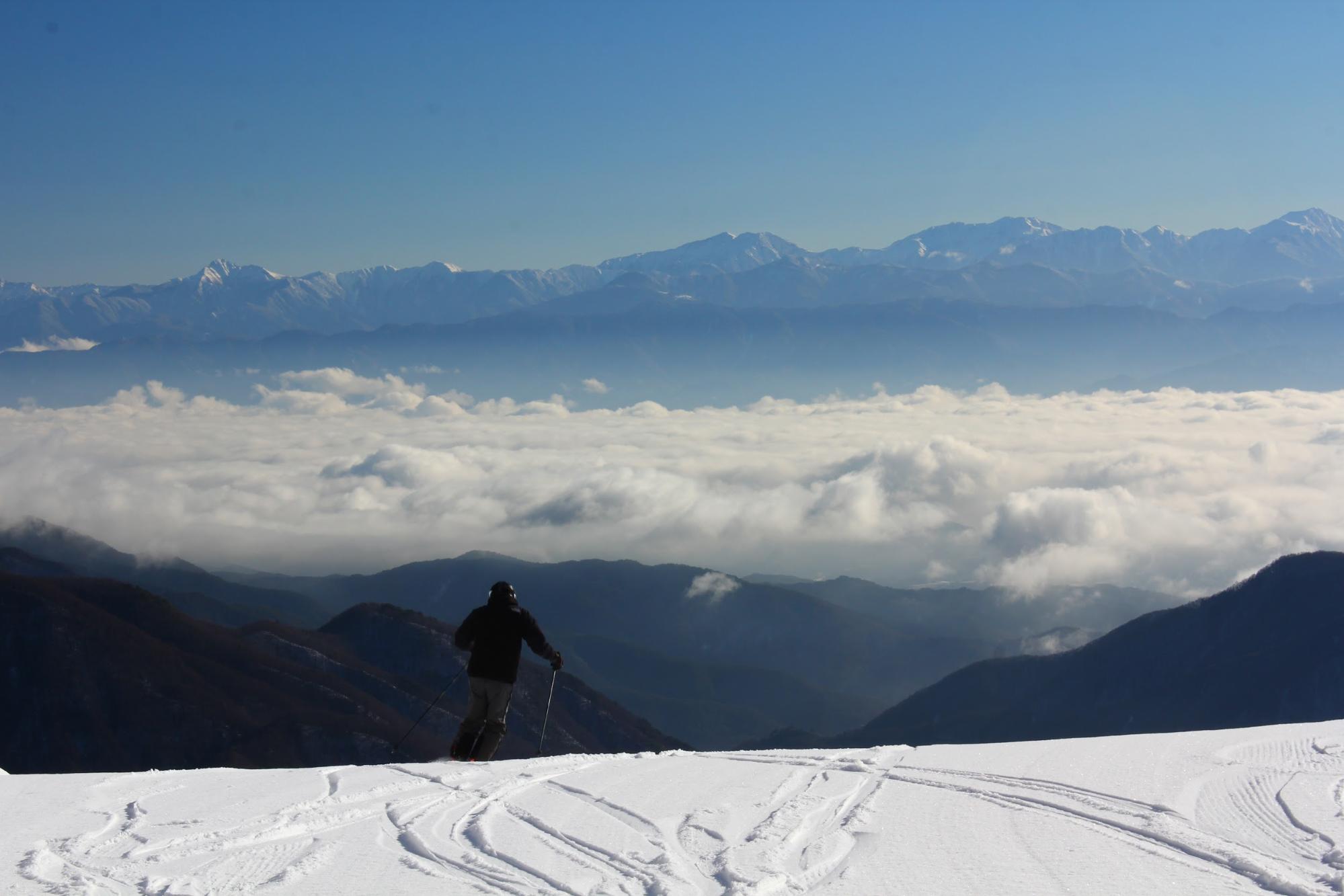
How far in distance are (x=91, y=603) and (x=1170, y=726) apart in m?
191

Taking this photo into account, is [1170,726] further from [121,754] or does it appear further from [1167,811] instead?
[1167,811]

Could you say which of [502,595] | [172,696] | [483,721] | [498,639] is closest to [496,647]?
[498,639]

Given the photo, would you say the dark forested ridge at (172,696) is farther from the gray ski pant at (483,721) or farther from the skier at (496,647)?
the skier at (496,647)

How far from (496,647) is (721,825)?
6.20 m

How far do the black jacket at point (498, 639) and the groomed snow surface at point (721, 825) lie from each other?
1.82 metres

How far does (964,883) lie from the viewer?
7.05 metres

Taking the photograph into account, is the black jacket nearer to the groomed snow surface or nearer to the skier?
the skier

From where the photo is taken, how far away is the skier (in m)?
14.6

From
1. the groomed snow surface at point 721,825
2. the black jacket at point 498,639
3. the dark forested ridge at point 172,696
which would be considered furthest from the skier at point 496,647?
the dark forested ridge at point 172,696

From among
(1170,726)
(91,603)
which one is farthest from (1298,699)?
(91,603)

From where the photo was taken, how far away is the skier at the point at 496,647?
14.6m

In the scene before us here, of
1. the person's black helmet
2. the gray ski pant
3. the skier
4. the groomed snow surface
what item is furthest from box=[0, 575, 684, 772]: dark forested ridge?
the groomed snow surface

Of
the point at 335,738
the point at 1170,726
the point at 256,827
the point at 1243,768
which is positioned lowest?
the point at 1170,726

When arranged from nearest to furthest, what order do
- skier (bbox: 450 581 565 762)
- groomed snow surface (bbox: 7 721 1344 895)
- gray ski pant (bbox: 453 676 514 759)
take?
1. groomed snow surface (bbox: 7 721 1344 895)
2. skier (bbox: 450 581 565 762)
3. gray ski pant (bbox: 453 676 514 759)
